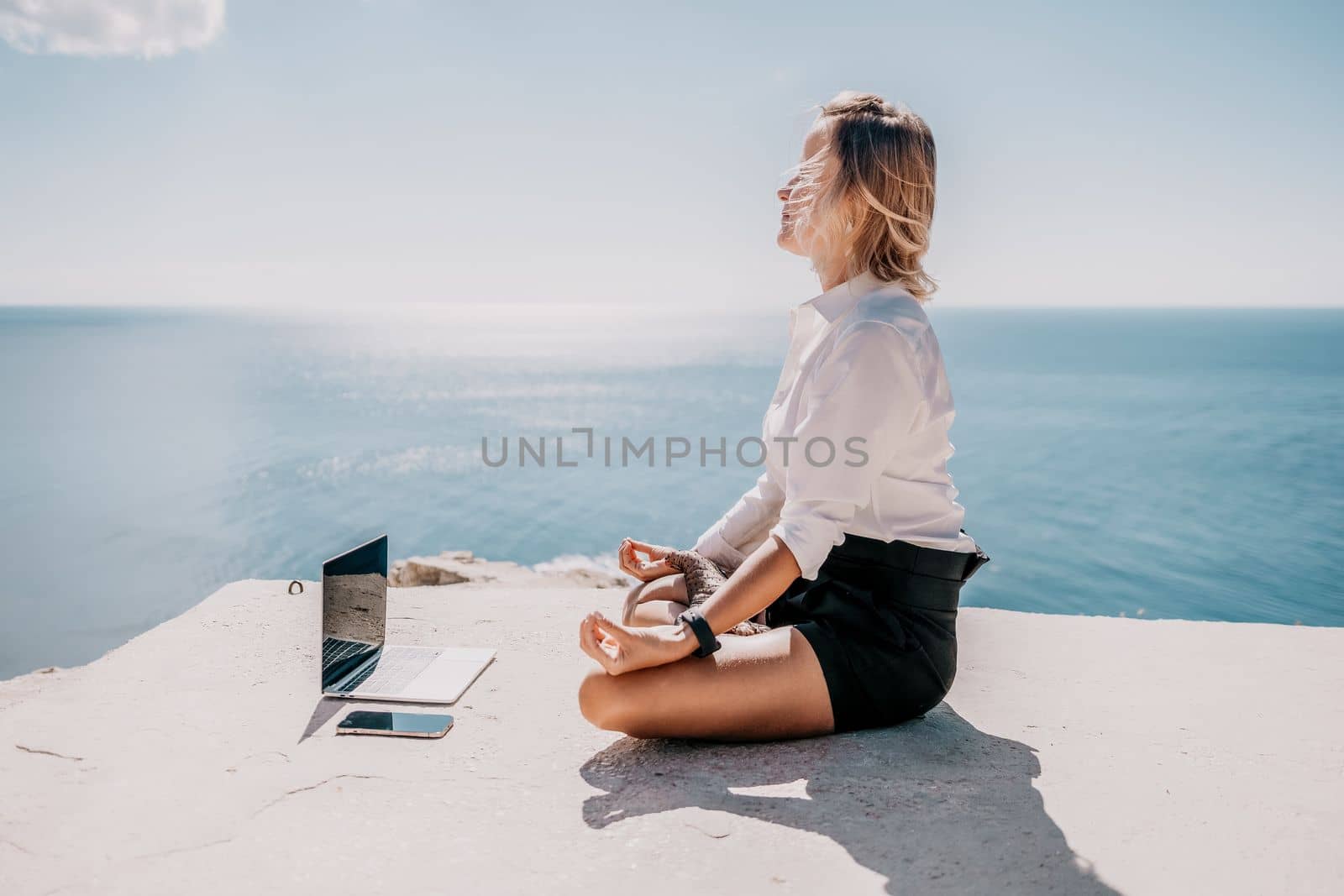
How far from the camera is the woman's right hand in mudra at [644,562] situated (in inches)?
120

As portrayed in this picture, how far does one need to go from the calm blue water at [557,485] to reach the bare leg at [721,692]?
15129mm

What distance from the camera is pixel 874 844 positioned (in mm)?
2062

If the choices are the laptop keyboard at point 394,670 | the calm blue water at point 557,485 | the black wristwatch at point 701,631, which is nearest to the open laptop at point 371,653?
the laptop keyboard at point 394,670

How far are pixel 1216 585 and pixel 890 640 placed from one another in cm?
2130

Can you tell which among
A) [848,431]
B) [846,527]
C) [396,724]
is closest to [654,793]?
[846,527]

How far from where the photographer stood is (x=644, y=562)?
310 cm

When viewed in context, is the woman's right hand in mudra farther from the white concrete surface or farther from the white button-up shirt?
the white button-up shirt

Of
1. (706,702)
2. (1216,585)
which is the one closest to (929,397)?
(706,702)

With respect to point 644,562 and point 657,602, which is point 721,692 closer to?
point 657,602

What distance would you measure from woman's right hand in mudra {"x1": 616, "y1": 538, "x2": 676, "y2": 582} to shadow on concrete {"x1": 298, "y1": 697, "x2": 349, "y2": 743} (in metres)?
1.14

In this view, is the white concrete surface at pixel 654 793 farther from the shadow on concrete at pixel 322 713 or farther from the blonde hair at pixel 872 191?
the blonde hair at pixel 872 191

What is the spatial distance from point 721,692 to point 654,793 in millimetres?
325

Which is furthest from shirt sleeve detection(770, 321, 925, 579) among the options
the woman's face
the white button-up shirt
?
the woman's face

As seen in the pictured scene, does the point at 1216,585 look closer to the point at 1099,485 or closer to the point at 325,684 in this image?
the point at 1099,485
